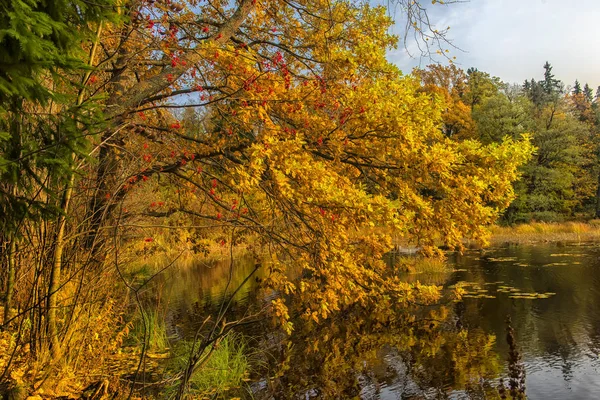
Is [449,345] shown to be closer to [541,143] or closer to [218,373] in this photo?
[218,373]

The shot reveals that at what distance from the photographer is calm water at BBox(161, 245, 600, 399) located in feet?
19.1

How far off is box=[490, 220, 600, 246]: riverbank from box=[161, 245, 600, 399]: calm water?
38.2 ft

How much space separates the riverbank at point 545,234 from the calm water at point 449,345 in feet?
38.2

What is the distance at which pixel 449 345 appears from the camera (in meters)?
7.47

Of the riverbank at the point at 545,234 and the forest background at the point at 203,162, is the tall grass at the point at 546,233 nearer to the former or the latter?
the riverbank at the point at 545,234

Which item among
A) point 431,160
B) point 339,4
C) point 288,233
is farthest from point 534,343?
point 339,4

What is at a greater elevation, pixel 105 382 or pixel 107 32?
pixel 107 32

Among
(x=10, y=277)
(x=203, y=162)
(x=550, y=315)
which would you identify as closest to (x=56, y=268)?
(x=10, y=277)

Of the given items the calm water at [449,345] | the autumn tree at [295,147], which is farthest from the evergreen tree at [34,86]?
the calm water at [449,345]

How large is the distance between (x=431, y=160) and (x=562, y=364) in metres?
3.45

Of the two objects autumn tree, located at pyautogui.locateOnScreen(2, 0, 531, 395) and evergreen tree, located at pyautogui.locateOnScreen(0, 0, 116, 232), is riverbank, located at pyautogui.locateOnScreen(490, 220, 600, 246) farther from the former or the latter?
evergreen tree, located at pyautogui.locateOnScreen(0, 0, 116, 232)

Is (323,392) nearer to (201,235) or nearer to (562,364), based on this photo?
(562,364)

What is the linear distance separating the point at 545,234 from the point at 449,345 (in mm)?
21999

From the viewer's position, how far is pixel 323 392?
228 inches
